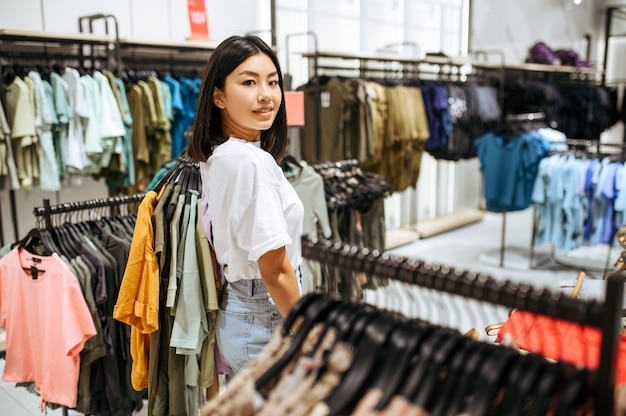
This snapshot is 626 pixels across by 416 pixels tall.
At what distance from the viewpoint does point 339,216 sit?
3270 millimetres

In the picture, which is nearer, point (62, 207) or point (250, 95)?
point (250, 95)

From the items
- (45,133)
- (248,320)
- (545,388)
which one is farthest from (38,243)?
(545,388)

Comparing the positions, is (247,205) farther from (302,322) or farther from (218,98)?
(302,322)

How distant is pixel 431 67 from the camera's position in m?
7.46

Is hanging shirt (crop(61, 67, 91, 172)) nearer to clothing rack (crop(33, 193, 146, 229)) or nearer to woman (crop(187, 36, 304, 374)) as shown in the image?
clothing rack (crop(33, 193, 146, 229))

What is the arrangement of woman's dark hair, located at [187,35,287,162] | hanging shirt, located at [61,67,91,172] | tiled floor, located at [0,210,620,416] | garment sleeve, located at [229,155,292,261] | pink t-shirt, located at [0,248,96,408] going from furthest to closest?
tiled floor, located at [0,210,620,416] < hanging shirt, located at [61,67,91,172] < pink t-shirt, located at [0,248,96,408] < woman's dark hair, located at [187,35,287,162] < garment sleeve, located at [229,155,292,261]

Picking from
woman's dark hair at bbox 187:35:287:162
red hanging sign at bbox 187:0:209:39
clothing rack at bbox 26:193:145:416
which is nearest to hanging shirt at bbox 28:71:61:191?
red hanging sign at bbox 187:0:209:39

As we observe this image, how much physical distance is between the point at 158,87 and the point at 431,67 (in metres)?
4.21

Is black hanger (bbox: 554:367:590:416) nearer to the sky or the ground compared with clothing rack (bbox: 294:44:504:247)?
nearer to the ground

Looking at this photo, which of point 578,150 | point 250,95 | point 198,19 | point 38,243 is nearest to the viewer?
point 250,95

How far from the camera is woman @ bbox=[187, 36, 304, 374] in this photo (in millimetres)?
1467

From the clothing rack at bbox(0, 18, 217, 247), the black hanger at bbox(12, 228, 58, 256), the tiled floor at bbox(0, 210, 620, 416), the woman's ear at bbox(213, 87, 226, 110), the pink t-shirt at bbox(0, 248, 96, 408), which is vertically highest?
the clothing rack at bbox(0, 18, 217, 247)

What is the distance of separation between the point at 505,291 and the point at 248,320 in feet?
3.33

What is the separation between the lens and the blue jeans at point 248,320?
1.68m
